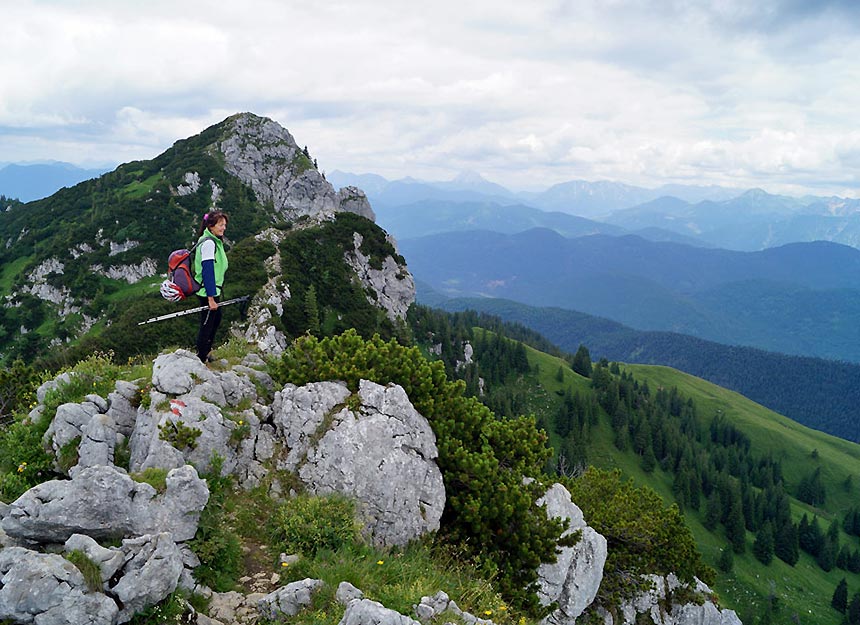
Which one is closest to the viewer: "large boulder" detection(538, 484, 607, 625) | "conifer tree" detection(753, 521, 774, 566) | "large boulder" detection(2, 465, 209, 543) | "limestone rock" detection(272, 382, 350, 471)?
"large boulder" detection(2, 465, 209, 543)

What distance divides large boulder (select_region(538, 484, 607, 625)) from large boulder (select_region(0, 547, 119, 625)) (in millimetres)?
11298

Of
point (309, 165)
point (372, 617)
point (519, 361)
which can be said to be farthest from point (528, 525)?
point (309, 165)

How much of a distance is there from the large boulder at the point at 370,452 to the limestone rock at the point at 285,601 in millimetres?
3748

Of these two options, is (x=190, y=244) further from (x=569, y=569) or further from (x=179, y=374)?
(x=569, y=569)

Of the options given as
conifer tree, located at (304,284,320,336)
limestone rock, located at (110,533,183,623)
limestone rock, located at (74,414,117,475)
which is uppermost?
limestone rock, located at (74,414,117,475)

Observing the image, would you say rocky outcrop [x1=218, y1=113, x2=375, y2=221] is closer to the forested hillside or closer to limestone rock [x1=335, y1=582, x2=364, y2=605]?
the forested hillside

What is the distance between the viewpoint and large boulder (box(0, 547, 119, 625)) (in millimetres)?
6938

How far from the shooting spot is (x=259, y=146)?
454 feet

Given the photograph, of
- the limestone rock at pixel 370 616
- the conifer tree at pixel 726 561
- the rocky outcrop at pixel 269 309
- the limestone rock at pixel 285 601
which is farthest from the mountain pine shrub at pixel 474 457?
the conifer tree at pixel 726 561

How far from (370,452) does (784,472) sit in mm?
184124

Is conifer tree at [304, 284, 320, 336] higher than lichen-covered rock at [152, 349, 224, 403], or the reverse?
lichen-covered rock at [152, 349, 224, 403]

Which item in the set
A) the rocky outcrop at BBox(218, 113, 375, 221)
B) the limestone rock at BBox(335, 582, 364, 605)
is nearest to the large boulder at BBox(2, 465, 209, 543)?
the limestone rock at BBox(335, 582, 364, 605)

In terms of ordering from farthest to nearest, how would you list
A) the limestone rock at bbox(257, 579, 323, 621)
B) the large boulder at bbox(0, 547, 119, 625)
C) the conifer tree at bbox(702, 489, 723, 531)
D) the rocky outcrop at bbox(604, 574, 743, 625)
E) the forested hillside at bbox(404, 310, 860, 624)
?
the conifer tree at bbox(702, 489, 723, 531), the forested hillside at bbox(404, 310, 860, 624), the rocky outcrop at bbox(604, 574, 743, 625), the limestone rock at bbox(257, 579, 323, 621), the large boulder at bbox(0, 547, 119, 625)

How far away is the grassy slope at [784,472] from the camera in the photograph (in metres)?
85.7
